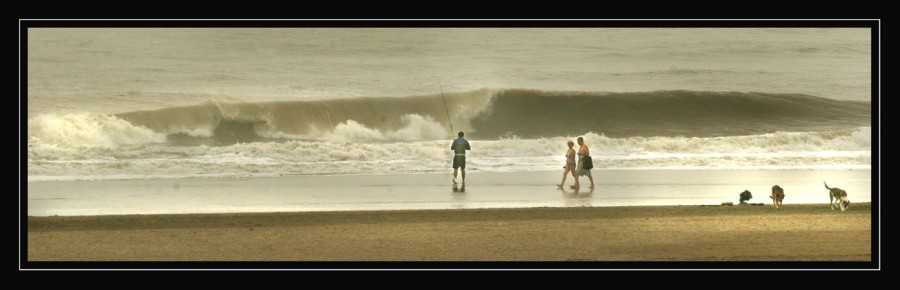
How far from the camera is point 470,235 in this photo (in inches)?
322

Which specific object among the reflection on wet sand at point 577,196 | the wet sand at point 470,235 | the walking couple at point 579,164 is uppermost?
the walking couple at point 579,164

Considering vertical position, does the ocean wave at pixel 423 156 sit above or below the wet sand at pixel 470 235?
above

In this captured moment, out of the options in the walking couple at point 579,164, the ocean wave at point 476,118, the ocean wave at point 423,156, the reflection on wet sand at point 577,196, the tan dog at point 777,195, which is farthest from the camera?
the ocean wave at point 476,118

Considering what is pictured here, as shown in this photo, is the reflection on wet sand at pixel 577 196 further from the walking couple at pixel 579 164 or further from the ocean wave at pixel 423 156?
the ocean wave at pixel 423 156

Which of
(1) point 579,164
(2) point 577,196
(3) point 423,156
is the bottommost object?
(2) point 577,196

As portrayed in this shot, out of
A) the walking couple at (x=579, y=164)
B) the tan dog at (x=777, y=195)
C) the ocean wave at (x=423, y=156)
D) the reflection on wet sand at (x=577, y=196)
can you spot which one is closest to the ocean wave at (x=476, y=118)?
the ocean wave at (x=423, y=156)

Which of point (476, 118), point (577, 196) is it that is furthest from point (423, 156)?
point (577, 196)

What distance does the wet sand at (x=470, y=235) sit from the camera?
7422mm

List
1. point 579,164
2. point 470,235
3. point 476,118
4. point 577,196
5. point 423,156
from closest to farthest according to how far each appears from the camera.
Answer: point 470,235 < point 577,196 < point 579,164 < point 423,156 < point 476,118

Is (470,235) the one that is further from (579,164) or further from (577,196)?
(579,164)

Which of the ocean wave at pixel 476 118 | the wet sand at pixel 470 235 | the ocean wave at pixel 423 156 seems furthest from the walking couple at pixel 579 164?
the ocean wave at pixel 476 118

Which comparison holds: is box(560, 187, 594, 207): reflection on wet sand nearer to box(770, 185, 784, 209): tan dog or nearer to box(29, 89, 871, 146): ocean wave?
→ box(770, 185, 784, 209): tan dog

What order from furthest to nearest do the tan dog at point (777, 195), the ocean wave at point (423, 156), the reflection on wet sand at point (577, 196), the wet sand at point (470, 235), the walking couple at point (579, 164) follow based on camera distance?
the ocean wave at point (423, 156) → the walking couple at point (579, 164) → the reflection on wet sand at point (577, 196) → the tan dog at point (777, 195) → the wet sand at point (470, 235)

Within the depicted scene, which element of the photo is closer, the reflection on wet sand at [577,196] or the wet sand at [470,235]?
the wet sand at [470,235]
